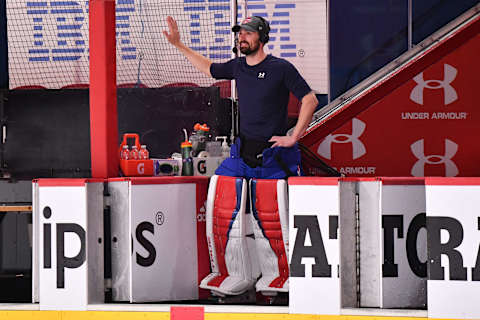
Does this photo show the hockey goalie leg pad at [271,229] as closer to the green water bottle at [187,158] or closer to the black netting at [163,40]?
the green water bottle at [187,158]

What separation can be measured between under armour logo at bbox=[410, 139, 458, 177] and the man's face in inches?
115

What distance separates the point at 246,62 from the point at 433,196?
183 cm

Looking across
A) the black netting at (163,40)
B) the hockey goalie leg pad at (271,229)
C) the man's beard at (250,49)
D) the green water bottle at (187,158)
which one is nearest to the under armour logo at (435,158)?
the black netting at (163,40)

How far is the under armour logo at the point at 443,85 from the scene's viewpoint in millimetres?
6906

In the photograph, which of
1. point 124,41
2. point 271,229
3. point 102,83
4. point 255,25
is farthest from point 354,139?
point 102,83

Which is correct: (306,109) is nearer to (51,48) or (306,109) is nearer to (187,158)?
(187,158)

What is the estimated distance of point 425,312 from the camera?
3.66 metres

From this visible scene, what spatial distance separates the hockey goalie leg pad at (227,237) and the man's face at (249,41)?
3.20 ft

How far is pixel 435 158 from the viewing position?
6926 mm

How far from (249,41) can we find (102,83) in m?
1.11

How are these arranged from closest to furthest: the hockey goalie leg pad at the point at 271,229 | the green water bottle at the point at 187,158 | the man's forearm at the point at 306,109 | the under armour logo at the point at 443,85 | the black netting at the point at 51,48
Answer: the hockey goalie leg pad at the point at 271,229, the man's forearm at the point at 306,109, the green water bottle at the point at 187,158, the under armour logo at the point at 443,85, the black netting at the point at 51,48

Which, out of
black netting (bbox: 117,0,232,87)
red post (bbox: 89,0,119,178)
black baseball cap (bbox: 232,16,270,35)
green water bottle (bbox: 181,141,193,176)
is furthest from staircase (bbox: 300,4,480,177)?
red post (bbox: 89,0,119,178)

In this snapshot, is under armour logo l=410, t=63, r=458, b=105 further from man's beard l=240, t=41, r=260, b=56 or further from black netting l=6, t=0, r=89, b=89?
black netting l=6, t=0, r=89, b=89

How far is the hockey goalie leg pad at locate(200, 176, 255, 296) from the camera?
14.3 ft
